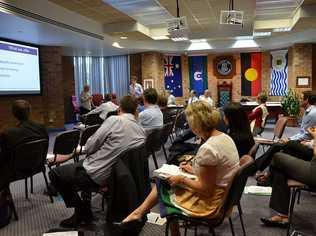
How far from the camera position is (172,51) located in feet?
41.4

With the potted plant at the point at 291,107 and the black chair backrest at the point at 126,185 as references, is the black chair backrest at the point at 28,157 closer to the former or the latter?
the black chair backrest at the point at 126,185

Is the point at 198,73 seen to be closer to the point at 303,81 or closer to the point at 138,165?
the point at 303,81

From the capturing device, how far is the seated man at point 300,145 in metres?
3.28

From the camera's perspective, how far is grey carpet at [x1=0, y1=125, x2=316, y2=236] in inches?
112

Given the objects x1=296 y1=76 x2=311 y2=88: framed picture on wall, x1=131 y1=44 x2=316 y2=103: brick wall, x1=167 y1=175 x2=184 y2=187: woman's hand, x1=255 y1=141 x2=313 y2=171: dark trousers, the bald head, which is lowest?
x1=255 y1=141 x2=313 y2=171: dark trousers

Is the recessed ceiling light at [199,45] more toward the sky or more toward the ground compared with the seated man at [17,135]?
more toward the sky

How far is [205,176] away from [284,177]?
3.46ft

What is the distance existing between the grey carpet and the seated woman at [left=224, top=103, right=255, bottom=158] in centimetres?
61

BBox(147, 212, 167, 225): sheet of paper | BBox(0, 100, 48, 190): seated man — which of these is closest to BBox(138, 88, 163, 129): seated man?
BBox(0, 100, 48, 190): seated man

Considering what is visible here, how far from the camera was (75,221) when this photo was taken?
9.70 feet

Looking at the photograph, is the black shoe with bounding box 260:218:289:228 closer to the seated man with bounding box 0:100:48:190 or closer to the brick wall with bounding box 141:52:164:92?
the seated man with bounding box 0:100:48:190

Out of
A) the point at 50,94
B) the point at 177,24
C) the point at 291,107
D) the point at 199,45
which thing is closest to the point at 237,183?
the point at 177,24

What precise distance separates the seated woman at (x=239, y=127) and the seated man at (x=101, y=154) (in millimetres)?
1183

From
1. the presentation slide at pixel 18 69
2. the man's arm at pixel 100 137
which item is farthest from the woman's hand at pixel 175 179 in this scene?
the presentation slide at pixel 18 69
